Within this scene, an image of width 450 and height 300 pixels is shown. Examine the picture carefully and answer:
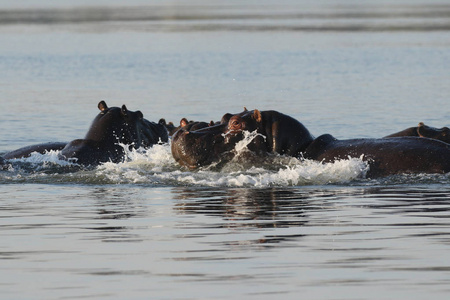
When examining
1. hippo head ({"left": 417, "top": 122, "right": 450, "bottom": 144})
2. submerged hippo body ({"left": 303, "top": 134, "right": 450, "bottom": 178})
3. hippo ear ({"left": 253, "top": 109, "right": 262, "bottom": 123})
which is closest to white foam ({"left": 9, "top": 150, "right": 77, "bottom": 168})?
hippo ear ({"left": 253, "top": 109, "right": 262, "bottom": 123})

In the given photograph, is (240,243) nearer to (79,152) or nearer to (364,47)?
(79,152)

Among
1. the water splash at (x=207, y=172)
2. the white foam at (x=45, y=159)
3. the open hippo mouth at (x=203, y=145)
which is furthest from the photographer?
the white foam at (x=45, y=159)

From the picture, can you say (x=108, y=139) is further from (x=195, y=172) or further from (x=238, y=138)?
(x=238, y=138)

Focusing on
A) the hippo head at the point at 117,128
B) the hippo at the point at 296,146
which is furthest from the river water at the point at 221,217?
the hippo head at the point at 117,128

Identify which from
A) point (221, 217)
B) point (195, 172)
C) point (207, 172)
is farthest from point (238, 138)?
point (221, 217)

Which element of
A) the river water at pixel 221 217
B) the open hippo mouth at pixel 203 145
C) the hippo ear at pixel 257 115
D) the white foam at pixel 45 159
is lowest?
the river water at pixel 221 217

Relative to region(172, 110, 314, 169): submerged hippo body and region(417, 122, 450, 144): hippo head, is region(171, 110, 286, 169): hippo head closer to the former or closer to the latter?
region(172, 110, 314, 169): submerged hippo body

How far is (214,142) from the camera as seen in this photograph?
40.9 ft

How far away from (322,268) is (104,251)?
176 centimetres

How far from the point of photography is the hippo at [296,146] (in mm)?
11766

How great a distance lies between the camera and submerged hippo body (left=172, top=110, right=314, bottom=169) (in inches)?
480

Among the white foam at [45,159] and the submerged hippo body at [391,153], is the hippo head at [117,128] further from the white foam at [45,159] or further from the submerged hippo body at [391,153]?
the submerged hippo body at [391,153]

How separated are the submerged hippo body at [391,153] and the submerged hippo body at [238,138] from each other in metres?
0.23

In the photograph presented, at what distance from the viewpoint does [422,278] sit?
7.20m
